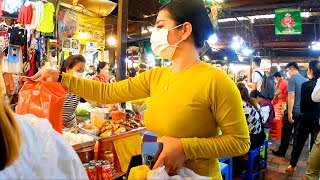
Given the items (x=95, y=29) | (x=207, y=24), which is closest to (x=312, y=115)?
(x=207, y=24)

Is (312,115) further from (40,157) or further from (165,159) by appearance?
(40,157)

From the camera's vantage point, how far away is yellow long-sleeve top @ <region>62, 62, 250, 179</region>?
1.40 m

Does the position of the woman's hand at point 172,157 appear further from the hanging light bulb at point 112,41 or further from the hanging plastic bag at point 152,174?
the hanging light bulb at point 112,41

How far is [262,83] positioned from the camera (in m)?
7.56

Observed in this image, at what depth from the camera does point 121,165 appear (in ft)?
10.8

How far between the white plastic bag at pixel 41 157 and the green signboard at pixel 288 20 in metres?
11.2

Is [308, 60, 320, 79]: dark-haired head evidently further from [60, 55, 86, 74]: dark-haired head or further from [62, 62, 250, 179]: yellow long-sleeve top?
[62, 62, 250, 179]: yellow long-sleeve top

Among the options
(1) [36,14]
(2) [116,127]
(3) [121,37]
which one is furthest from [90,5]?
(2) [116,127]

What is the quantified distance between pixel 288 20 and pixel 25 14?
9262 mm

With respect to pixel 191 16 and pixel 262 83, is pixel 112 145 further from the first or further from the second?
pixel 262 83

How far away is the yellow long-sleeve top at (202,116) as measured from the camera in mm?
1401

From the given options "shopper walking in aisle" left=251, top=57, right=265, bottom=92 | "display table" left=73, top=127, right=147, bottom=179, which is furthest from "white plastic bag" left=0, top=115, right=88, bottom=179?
"shopper walking in aisle" left=251, top=57, right=265, bottom=92

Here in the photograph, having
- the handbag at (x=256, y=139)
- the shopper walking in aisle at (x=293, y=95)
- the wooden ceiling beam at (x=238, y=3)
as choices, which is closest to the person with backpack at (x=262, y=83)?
the shopper walking in aisle at (x=293, y=95)

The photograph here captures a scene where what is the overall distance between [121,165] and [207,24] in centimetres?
226
